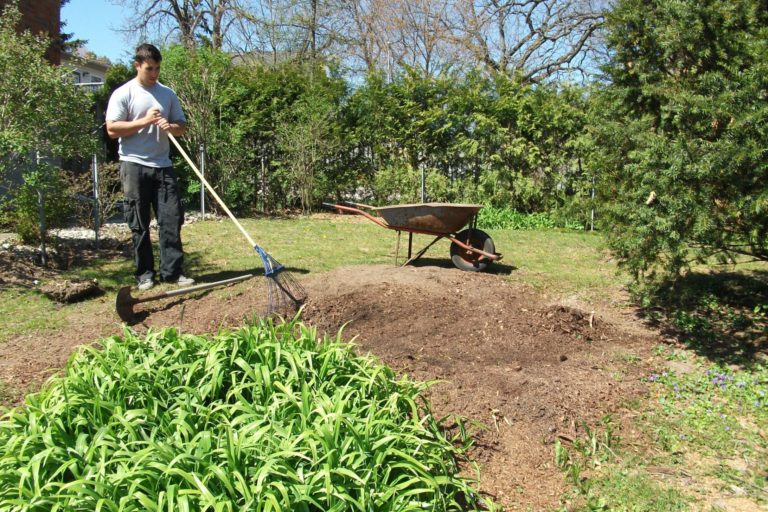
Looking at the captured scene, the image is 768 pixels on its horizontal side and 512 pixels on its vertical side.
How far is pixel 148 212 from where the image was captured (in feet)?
18.4

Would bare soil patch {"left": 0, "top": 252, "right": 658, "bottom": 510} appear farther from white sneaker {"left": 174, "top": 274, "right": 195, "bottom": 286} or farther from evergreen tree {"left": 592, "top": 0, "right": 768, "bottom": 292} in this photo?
evergreen tree {"left": 592, "top": 0, "right": 768, "bottom": 292}

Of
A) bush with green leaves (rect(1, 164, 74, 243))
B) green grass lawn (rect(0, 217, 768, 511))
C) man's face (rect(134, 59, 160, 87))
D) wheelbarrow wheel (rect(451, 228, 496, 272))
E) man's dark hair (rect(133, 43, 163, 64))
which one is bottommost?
green grass lawn (rect(0, 217, 768, 511))

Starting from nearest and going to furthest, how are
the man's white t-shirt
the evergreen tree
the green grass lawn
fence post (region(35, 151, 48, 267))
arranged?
1. the green grass lawn
2. the evergreen tree
3. the man's white t-shirt
4. fence post (region(35, 151, 48, 267))

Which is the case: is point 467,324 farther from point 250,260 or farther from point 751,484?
point 250,260

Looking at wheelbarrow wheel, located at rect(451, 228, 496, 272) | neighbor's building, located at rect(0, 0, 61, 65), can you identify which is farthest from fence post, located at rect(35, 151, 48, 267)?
neighbor's building, located at rect(0, 0, 61, 65)

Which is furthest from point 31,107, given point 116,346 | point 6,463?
point 6,463

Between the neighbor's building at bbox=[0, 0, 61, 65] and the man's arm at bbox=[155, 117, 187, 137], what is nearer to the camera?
the man's arm at bbox=[155, 117, 187, 137]

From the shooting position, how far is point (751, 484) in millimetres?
3070

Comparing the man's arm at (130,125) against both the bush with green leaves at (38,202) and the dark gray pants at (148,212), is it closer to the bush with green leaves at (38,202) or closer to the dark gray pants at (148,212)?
the dark gray pants at (148,212)

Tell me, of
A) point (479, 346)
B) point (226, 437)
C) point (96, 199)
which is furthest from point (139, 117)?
point (226, 437)

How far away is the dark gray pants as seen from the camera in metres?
5.46

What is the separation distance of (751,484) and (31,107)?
6171 mm

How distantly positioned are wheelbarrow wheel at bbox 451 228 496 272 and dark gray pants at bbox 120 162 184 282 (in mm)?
2707

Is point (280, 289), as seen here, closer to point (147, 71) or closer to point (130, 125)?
point (130, 125)
